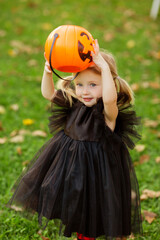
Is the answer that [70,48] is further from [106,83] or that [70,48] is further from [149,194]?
[149,194]

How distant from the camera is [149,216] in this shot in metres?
2.78

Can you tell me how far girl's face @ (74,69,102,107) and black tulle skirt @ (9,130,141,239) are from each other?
30 cm

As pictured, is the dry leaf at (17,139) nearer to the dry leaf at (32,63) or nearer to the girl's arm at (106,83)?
the girl's arm at (106,83)

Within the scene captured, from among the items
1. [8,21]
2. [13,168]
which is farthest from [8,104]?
[8,21]

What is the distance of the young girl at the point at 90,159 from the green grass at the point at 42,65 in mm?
509

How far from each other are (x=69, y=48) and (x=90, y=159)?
74 centimetres

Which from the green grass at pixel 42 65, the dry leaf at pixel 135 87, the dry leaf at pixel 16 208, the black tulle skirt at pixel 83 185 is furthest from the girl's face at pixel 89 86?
the dry leaf at pixel 135 87

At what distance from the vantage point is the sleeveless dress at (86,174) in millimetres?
2094

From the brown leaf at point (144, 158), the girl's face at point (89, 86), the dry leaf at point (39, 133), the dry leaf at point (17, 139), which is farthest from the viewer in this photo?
the dry leaf at point (39, 133)

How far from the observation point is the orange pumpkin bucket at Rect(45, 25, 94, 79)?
1.87 m

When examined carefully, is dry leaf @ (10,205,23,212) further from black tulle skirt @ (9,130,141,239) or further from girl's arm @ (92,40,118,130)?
girl's arm @ (92,40,118,130)

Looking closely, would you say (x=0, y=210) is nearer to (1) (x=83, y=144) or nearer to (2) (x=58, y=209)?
(2) (x=58, y=209)

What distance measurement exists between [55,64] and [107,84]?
0.35 m

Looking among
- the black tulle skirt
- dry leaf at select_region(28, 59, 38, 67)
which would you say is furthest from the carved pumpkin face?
dry leaf at select_region(28, 59, 38, 67)
